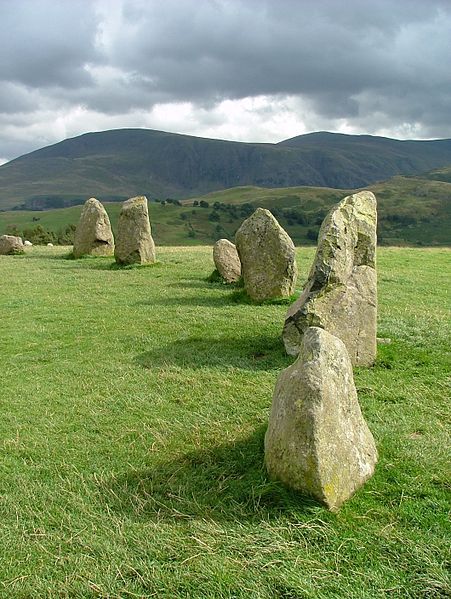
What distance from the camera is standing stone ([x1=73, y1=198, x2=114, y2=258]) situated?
28.4 m

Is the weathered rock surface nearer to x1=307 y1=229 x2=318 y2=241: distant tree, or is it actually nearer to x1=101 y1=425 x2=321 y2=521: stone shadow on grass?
x1=101 y1=425 x2=321 y2=521: stone shadow on grass

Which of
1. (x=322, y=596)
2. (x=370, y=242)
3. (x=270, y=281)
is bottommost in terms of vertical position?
(x=322, y=596)

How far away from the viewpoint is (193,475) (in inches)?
262

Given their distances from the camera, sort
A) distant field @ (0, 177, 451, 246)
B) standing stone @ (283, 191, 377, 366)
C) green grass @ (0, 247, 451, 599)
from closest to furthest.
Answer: green grass @ (0, 247, 451, 599), standing stone @ (283, 191, 377, 366), distant field @ (0, 177, 451, 246)

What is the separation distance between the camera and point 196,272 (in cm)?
2258

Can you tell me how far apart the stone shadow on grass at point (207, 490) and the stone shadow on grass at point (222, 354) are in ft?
11.3

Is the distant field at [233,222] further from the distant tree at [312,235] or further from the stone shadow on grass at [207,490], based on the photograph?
the stone shadow on grass at [207,490]

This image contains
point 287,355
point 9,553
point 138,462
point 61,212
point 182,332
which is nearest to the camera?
point 9,553

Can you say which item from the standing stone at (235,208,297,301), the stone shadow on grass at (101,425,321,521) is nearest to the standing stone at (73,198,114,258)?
the standing stone at (235,208,297,301)

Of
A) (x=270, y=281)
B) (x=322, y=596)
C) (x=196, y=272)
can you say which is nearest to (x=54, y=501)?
(x=322, y=596)

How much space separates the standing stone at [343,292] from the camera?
34.4ft

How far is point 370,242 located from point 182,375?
15.3 feet

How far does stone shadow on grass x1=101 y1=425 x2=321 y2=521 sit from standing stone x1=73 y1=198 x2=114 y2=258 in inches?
895

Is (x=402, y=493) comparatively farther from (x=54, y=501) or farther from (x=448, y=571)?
(x=54, y=501)
